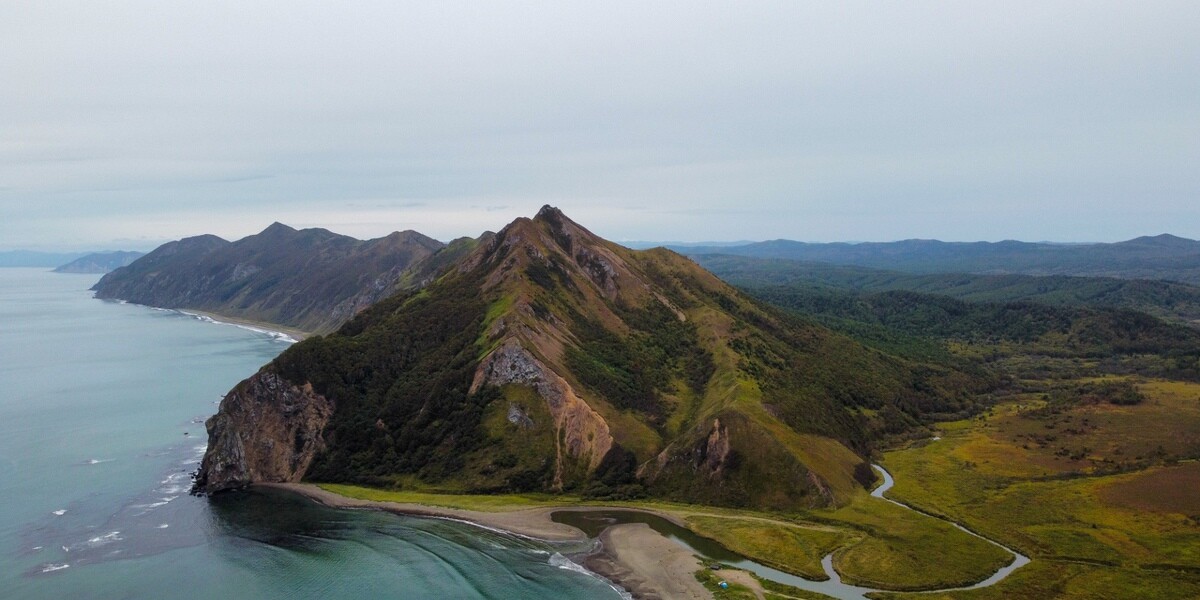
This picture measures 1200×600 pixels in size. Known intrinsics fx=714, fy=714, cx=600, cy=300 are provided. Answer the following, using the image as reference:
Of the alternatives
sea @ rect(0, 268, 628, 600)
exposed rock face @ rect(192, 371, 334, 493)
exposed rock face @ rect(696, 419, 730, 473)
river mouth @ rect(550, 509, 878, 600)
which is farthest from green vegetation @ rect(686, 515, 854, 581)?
exposed rock face @ rect(192, 371, 334, 493)

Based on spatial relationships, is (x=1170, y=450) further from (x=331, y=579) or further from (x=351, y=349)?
(x=351, y=349)

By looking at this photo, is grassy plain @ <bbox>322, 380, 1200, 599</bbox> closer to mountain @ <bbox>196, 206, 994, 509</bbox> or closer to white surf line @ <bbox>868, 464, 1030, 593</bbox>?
white surf line @ <bbox>868, 464, 1030, 593</bbox>

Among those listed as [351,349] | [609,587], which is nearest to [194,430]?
[351,349]

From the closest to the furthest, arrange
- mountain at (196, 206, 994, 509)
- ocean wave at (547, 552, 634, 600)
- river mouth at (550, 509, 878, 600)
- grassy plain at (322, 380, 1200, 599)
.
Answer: grassy plain at (322, 380, 1200, 599)
river mouth at (550, 509, 878, 600)
ocean wave at (547, 552, 634, 600)
mountain at (196, 206, 994, 509)

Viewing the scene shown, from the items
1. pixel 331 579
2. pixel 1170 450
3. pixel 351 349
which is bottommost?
pixel 331 579

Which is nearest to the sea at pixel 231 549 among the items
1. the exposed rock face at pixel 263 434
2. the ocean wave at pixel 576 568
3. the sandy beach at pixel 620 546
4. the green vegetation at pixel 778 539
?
the ocean wave at pixel 576 568

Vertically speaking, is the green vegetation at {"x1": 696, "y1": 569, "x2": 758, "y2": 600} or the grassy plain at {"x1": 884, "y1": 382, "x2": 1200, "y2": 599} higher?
the grassy plain at {"x1": 884, "y1": 382, "x2": 1200, "y2": 599}

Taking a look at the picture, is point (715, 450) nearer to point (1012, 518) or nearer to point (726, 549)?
point (726, 549)
